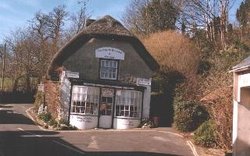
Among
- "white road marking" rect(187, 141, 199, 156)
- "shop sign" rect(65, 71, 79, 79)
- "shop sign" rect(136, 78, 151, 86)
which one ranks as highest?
"shop sign" rect(65, 71, 79, 79)

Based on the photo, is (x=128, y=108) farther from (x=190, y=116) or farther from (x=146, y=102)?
(x=190, y=116)

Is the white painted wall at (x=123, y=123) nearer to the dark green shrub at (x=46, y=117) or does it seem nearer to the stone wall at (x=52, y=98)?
the stone wall at (x=52, y=98)

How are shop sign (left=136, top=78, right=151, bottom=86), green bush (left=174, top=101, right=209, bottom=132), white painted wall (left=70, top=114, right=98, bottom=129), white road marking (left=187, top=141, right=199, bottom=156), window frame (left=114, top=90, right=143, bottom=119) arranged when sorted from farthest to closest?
shop sign (left=136, top=78, right=151, bottom=86) → window frame (left=114, top=90, right=143, bottom=119) → white painted wall (left=70, top=114, right=98, bottom=129) → green bush (left=174, top=101, right=209, bottom=132) → white road marking (left=187, top=141, right=199, bottom=156)

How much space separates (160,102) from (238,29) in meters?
13.1

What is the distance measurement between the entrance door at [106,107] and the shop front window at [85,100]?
0.44 metres

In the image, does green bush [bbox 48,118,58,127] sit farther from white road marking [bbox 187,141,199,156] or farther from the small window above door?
white road marking [bbox 187,141,199,156]

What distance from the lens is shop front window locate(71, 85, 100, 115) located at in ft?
107

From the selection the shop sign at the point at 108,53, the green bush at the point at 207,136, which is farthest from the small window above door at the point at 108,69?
the green bush at the point at 207,136

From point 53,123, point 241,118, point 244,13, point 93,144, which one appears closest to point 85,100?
point 53,123

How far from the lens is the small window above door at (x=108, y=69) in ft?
112

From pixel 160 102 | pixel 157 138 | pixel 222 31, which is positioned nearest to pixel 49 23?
pixel 222 31

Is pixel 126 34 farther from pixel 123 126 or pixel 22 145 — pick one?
pixel 22 145

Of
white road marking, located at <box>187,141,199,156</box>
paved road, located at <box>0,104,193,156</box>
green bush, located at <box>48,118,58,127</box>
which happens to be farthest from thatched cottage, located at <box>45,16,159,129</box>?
white road marking, located at <box>187,141,199,156</box>

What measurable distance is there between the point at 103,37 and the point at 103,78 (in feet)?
9.45
